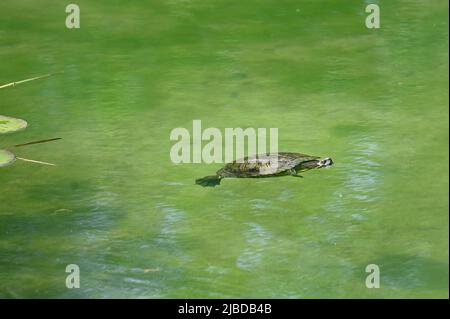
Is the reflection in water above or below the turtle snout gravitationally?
below

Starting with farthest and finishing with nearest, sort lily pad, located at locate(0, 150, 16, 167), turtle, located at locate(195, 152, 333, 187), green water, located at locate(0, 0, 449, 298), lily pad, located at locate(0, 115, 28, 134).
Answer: lily pad, located at locate(0, 115, 28, 134) < lily pad, located at locate(0, 150, 16, 167) < turtle, located at locate(195, 152, 333, 187) < green water, located at locate(0, 0, 449, 298)

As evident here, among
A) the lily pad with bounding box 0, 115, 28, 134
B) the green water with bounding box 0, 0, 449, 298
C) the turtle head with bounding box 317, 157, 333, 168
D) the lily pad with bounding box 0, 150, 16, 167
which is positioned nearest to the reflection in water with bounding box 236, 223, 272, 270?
the green water with bounding box 0, 0, 449, 298

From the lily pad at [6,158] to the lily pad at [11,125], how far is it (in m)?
0.25

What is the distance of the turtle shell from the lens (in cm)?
365

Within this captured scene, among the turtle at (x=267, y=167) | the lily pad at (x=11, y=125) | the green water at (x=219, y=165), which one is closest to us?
the green water at (x=219, y=165)

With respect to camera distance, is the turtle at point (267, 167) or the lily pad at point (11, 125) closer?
the turtle at point (267, 167)

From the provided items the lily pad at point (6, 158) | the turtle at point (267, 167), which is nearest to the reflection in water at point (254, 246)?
the turtle at point (267, 167)

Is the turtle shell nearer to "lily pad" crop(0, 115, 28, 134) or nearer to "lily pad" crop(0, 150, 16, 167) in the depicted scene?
"lily pad" crop(0, 150, 16, 167)

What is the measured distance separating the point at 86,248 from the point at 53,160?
0.76 metres

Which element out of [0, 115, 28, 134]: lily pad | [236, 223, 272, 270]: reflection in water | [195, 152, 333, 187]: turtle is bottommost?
[236, 223, 272, 270]: reflection in water

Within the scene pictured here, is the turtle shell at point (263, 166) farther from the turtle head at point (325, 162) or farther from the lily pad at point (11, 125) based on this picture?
the lily pad at point (11, 125)

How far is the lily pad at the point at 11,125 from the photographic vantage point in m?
4.23

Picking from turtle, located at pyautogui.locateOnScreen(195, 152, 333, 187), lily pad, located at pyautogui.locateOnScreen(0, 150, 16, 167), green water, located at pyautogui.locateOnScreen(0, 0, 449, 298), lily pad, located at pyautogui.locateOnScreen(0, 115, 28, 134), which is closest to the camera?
green water, located at pyautogui.locateOnScreen(0, 0, 449, 298)

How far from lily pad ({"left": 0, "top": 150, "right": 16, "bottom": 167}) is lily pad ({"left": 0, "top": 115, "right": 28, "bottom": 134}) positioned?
0.25m
